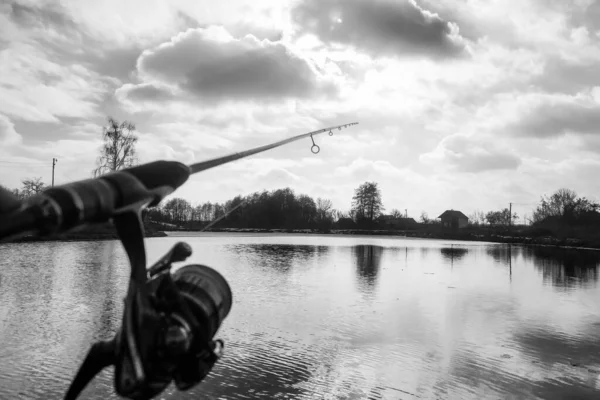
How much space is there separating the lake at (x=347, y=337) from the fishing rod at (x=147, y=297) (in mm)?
5132

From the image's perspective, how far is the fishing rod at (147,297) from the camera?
1.68 m

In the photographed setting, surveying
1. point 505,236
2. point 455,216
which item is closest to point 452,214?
point 455,216

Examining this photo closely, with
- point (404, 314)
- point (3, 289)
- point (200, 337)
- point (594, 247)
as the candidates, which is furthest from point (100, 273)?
point (594, 247)

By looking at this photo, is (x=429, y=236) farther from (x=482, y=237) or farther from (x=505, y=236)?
(x=505, y=236)

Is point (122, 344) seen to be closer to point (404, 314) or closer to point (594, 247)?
point (404, 314)

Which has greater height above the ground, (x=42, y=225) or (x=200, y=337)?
(x=42, y=225)

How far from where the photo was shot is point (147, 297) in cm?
202

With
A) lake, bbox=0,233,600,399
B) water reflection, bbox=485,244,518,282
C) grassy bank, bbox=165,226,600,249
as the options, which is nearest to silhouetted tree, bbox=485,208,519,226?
grassy bank, bbox=165,226,600,249

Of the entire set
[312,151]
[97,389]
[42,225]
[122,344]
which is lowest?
[97,389]

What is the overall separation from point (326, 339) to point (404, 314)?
12.3ft

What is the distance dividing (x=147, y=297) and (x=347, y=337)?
904 cm

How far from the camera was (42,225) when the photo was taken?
1.55m

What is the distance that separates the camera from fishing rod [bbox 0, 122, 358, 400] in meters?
1.68

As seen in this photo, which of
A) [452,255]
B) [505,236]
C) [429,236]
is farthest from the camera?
[429,236]
